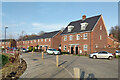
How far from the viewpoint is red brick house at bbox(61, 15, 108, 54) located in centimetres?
3040

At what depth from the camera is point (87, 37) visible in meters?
30.9

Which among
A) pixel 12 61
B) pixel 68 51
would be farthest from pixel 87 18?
pixel 12 61

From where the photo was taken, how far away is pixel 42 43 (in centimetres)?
5059

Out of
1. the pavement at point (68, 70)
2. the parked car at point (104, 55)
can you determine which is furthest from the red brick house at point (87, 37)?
the pavement at point (68, 70)

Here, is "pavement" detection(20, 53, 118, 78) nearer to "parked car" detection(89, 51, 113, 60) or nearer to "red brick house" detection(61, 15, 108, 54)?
"parked car" detection(89, 51, 113, 60)

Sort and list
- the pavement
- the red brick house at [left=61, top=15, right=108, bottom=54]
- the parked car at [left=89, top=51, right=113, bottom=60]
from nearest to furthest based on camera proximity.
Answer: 1. the pavement
2. the parked car at [left=89, top=51, right=113, bottom=60]
3. the red brick house at [left=61, top=15, right=108, bottom=54]

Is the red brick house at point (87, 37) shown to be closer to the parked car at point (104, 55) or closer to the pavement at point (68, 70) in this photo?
the parked car at point (104, 55)

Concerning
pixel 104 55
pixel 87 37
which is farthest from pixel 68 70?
pixel 87 37

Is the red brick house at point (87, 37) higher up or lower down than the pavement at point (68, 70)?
higher up

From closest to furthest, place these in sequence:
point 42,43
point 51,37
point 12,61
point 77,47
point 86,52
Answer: point 12,61 → point 86,52 → point 77,47 → point 51,37 → point 42,43

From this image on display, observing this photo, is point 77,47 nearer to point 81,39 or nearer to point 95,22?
point 81,39

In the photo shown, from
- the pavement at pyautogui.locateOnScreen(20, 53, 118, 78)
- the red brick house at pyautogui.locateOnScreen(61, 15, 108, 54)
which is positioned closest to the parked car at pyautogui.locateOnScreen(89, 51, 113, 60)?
the pavement at pyautogui.locateOnScreen(20, 53, 118, 78)

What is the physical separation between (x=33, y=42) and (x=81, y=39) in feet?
101

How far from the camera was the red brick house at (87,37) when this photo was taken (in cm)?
3040
